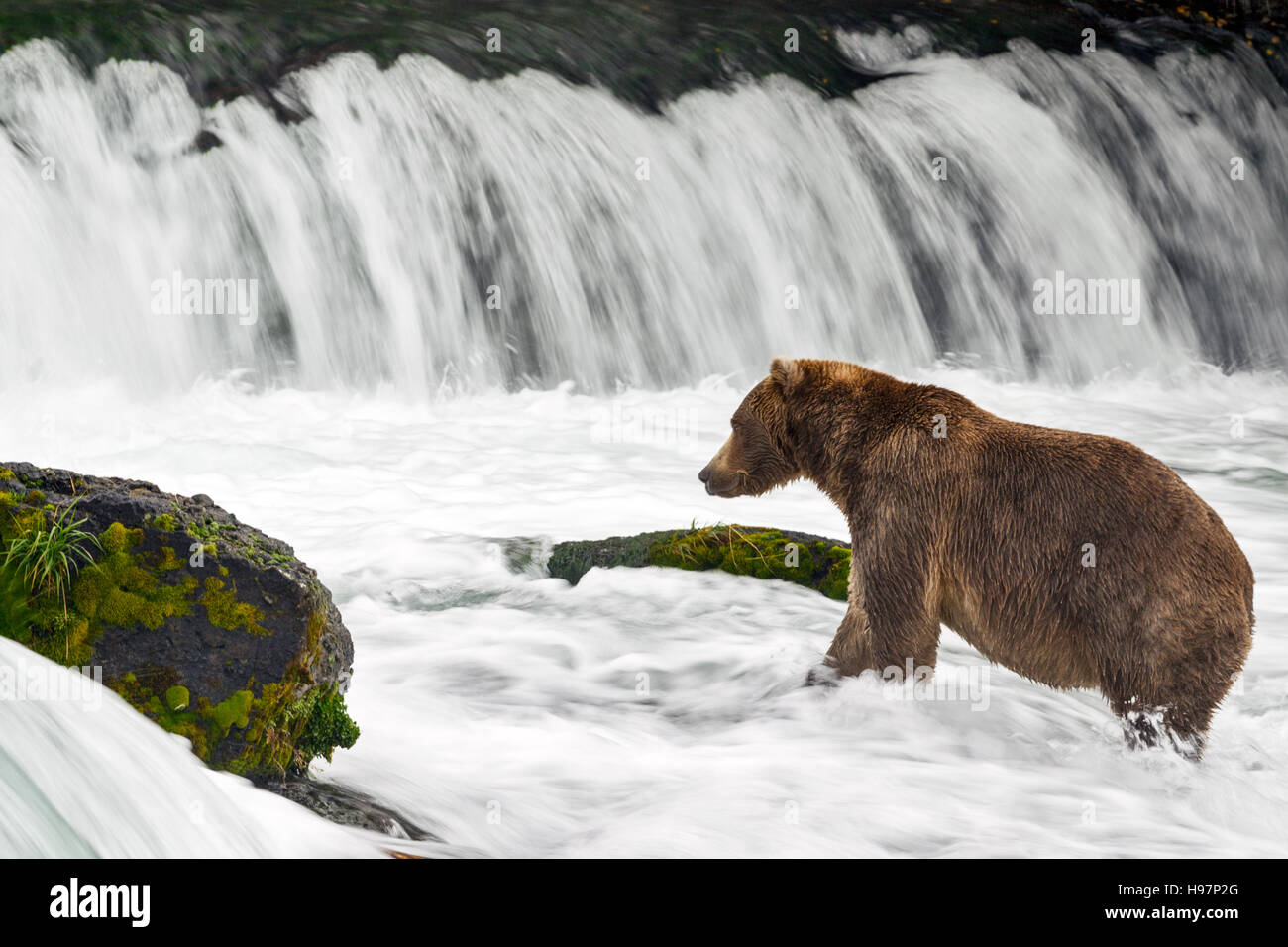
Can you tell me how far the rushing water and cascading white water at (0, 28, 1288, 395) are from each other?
0.13ft

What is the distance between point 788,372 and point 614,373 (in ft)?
25.5

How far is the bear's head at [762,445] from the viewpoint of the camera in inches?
202

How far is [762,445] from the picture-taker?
17.0 feet

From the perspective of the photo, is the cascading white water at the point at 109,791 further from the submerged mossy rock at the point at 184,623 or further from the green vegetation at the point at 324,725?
the green vegetation at the point at 324,725

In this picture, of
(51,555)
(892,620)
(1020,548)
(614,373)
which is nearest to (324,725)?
(51,555)

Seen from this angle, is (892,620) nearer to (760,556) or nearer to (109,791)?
(760,556)

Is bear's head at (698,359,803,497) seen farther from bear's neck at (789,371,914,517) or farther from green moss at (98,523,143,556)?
green moss at (98,523,143,556)

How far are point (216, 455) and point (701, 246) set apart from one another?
5.69 meters

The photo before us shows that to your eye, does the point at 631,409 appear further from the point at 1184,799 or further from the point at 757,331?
the point at 1184,799

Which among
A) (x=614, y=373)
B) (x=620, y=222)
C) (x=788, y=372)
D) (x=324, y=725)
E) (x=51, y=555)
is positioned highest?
(x=620, y=222)

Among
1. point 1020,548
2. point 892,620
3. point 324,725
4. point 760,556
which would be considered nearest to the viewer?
point 324,725

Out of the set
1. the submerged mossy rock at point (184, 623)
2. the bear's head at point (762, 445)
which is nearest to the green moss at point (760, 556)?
the bear's head at point (762, 445)

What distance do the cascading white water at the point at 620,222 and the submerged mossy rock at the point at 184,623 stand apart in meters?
7.73

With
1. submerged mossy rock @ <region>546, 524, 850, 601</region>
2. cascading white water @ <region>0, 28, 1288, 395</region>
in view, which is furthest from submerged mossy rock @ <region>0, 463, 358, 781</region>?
cascading white water @ <region>0, 28, 1288, 395</region>
